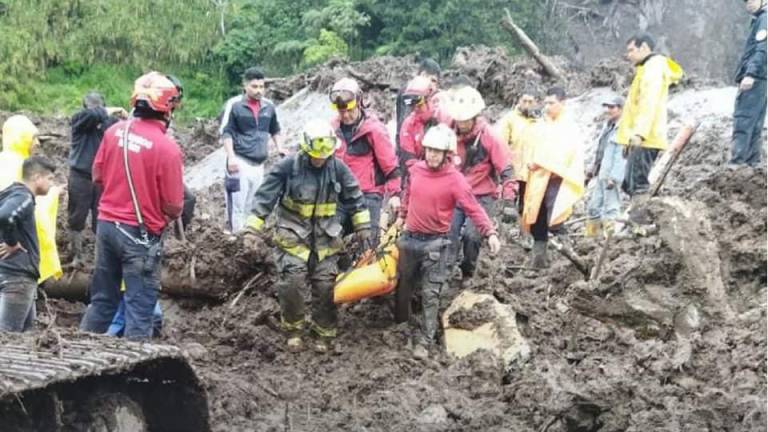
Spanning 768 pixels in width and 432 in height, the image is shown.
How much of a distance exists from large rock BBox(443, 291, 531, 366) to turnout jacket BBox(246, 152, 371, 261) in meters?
1.05

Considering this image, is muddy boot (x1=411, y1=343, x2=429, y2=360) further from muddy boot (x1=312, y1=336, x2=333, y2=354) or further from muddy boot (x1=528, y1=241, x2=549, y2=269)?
muddy boot (x1=528, y1=241, x2=549, y2=269)

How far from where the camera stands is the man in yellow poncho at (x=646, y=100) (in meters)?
9.90

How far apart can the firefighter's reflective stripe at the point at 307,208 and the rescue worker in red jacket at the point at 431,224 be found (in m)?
0.64

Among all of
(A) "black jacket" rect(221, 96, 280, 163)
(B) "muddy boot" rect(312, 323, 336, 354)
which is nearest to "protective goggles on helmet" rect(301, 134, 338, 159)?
(B) "muddy boot" rect(312, 323, 336, 354)

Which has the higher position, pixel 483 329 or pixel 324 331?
pixel 483 329

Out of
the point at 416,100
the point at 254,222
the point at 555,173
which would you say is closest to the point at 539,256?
the point at 555,173

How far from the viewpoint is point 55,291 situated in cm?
1013

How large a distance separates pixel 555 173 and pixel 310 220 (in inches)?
103

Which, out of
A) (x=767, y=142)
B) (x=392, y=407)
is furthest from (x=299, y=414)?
(x=767, y=142)

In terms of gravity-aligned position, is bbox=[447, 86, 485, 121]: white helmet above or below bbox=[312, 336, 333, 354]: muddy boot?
above

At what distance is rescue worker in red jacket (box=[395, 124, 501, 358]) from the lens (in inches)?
324

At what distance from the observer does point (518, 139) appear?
10.6 metres

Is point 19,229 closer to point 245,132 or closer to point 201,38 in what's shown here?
point 245,132

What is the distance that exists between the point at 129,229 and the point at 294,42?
25127 mm
